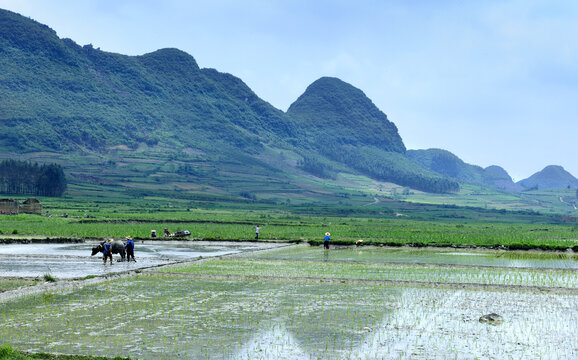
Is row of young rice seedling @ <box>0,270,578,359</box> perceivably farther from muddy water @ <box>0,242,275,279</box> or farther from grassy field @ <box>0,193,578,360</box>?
muddy water @ <box>0,242,275,279</box>

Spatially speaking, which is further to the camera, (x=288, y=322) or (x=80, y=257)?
(x=80, y=257)

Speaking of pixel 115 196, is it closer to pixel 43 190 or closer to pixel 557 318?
pixel 43 190

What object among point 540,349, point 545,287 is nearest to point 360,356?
point 540,349

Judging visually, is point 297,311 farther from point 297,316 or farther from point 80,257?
point 80,257

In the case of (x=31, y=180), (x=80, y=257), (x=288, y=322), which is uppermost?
(x=31, y=180)

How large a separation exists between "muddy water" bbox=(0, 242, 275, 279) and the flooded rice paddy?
4.05 meters

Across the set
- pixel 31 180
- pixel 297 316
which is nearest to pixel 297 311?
pixel 297 316

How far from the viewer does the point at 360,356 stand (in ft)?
51.5

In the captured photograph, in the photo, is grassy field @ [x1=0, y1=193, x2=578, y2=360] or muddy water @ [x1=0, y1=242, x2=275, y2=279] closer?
grassy field @ [x1=0, y1=193, x2=578, y2=360]

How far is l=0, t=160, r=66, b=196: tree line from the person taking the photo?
161375 millimetres

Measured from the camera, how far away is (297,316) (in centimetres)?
2091

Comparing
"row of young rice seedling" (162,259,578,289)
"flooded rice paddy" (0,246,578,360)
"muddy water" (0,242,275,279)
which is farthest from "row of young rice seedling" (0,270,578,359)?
"muddy water" (0,242,275,279)

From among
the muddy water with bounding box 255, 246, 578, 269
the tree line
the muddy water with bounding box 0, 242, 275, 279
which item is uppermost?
the tree line

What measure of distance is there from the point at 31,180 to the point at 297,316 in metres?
164
